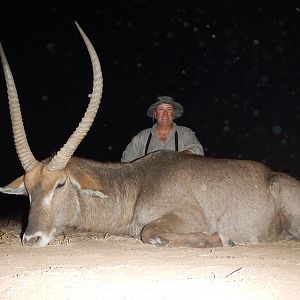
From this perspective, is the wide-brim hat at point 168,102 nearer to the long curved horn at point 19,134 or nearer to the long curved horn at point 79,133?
the long curved horn at point 79,133

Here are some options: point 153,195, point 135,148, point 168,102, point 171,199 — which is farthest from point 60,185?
point 168,102

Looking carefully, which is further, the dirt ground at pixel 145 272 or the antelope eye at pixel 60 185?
the antelope eye at pixel 60 185

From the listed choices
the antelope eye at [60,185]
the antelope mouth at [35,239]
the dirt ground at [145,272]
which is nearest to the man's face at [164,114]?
the antelope eye at [60,185]

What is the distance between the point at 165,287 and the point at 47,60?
166 feet

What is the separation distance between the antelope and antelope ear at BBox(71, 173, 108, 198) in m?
0.01

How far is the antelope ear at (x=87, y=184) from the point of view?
618 cm

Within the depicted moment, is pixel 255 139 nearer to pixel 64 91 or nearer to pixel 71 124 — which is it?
pixel 71 124

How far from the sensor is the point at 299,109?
39.8 m

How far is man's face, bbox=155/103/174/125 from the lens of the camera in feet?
30.3

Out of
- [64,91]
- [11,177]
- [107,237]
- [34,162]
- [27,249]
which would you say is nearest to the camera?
[27,249]

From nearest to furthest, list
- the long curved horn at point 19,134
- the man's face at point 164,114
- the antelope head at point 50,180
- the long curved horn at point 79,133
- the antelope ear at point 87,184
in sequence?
the antelope head at point 50,180 < the long curved horn at point 79,133 < the long curved horn at point 19,134 < the antelope ear at point 87,184 < the man's face at point 164,114

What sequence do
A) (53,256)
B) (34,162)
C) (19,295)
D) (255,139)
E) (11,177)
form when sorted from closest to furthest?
(19,295) → (53,256) → (34,162) → (11,177) → (255,139)

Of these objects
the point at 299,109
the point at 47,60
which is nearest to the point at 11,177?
the point at 299,109

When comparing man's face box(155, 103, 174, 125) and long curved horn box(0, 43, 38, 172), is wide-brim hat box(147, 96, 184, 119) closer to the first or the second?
man's face box(155, 103, 174, 125)
